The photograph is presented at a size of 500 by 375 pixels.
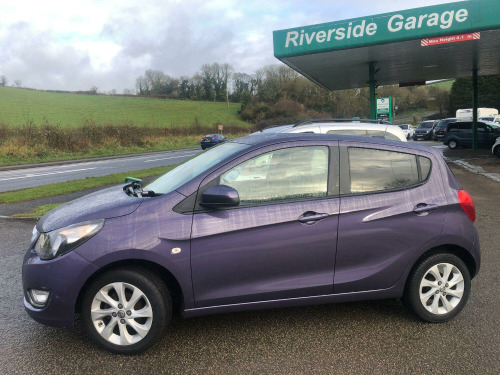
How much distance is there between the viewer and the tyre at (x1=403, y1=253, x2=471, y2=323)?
3.67 m

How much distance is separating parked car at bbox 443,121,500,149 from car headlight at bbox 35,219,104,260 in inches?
1068

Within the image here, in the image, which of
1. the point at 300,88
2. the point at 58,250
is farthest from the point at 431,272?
the point at 300,88

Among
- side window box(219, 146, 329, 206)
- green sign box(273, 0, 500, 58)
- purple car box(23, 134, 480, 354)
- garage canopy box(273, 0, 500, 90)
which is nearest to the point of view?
purple car box(23, 134, 480, 354)

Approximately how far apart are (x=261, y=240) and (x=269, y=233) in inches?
3.3

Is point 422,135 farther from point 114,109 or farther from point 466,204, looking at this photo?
point 114,109

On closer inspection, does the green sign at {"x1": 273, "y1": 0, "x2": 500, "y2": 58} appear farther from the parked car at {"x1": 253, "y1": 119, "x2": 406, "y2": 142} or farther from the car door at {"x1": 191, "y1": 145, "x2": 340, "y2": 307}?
the car door at {"x1": 191, "y1": 145, "x2": 340, "y2": 307}

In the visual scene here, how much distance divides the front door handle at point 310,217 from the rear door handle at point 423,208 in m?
0.84

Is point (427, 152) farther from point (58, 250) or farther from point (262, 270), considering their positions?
point (58, 250)

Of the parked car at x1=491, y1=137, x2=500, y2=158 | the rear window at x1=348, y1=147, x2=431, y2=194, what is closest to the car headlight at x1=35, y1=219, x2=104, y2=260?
the rear window at x1=348, y1=147, x2=431, y2=194

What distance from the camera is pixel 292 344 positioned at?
133 inches

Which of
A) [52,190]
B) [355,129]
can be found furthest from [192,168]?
[52,190]

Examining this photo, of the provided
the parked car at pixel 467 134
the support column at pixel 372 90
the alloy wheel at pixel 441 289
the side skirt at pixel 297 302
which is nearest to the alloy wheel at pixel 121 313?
the side skirt at pixel 297 302

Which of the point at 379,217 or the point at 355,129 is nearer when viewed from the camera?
the point at 379,217

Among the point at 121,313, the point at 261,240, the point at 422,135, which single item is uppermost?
the point at 261,240
